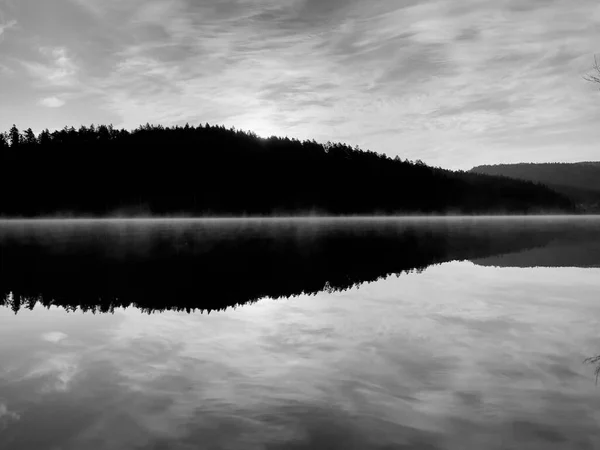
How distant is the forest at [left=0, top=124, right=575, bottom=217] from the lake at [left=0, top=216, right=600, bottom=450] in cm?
13001

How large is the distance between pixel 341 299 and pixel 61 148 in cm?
14456

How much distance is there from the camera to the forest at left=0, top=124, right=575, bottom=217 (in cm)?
13825

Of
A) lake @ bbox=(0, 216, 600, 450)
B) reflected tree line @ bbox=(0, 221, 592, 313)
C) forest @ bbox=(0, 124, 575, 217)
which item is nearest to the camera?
lake @ bbox=(0, 216, 600, 450)

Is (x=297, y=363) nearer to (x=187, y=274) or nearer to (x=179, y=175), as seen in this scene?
(x=187, y=274)

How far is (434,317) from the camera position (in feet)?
43.9

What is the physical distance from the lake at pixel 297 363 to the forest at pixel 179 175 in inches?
5119

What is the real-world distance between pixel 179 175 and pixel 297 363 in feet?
474

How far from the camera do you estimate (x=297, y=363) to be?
361 inches


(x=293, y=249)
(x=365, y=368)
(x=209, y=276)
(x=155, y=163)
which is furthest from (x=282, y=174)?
(x=365, y=368)

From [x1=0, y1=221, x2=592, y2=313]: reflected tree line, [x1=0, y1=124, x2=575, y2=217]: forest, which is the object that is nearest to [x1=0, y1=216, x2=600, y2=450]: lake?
[x1=0, y1=221, x2=592, y2=313]: reflected tree line

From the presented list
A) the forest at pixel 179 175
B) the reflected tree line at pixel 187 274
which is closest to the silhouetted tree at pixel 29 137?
the forest at pixel 179 175

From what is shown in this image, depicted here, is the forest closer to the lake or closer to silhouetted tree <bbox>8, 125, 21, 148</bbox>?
silhouetted tree <bbox>8, 125, 21, 148</bbox>

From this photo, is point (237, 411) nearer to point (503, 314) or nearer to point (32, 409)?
point (32, 409)

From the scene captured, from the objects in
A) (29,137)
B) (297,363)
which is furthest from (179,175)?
(297,363)
